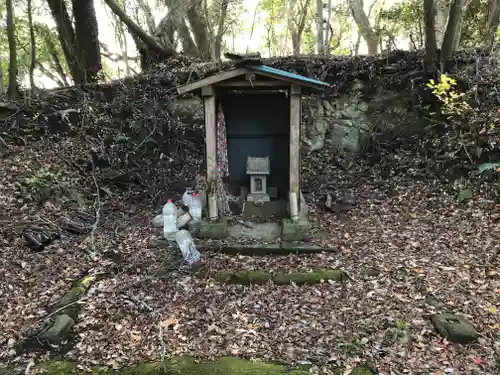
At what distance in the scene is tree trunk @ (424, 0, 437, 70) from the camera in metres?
6.36

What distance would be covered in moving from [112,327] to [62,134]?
17.4 ft

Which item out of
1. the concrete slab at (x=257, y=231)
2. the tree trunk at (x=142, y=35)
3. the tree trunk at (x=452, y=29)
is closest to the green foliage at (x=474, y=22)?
the tree trunk at (x=452, y=29)

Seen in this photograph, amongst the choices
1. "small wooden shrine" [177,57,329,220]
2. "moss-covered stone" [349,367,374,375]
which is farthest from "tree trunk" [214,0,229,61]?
"moss-covered stone" [349,367,374,375]

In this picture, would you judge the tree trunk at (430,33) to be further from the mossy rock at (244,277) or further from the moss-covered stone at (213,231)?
the mossy rock at (244,277)

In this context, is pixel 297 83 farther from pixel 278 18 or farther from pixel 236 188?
pixel 278 18

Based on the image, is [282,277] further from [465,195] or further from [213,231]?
[465,195]

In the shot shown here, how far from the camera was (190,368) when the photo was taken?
10.4 ft

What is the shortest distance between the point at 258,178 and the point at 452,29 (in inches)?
179

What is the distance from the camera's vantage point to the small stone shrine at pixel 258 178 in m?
6.09

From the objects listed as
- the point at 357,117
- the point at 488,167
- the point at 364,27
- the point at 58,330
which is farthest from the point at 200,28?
the point at 58,330

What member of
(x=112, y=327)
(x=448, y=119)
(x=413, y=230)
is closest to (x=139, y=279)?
(x=112, y=327)

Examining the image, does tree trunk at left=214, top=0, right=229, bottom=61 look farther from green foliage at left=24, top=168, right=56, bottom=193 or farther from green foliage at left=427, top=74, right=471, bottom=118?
green foliage at left=427, top=74, right=471, bottom=118

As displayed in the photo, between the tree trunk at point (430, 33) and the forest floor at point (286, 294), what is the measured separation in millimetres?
2908

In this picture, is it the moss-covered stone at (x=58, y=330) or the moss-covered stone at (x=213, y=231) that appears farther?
the moss-covered stone at (x=213, y=231)
